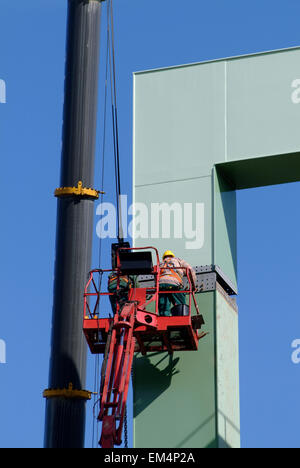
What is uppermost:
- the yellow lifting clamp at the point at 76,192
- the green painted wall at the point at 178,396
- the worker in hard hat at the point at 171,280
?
the yellow lifting clamp at the point at 76,192

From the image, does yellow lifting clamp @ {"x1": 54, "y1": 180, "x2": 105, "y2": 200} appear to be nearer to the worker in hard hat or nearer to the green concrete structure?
the green concrete structure

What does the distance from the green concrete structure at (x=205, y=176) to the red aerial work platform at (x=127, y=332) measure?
0.62 m

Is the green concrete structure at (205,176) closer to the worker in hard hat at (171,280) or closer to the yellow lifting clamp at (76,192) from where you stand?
the worker in hard hat at (171,280)

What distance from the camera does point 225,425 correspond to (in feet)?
74.7

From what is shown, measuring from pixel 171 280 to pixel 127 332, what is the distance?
1.54 metres

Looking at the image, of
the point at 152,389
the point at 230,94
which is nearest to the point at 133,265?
the point at 152,389

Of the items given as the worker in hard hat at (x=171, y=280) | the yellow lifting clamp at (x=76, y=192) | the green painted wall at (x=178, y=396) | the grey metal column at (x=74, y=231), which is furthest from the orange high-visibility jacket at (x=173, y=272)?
the yellow lifting clamp at (x=76, y=192)

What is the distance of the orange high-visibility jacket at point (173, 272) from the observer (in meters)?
22.8

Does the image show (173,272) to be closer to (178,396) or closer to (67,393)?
(178,396)

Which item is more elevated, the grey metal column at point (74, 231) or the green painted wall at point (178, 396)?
the grey metal column at point (74, 231)

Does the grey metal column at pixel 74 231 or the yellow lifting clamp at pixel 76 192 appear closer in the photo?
the grey metal column at pixel 74 231

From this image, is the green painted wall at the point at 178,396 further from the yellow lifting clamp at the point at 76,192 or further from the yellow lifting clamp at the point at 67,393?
the yellow lifting clamp at the point at 76,192

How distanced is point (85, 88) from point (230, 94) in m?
3.39

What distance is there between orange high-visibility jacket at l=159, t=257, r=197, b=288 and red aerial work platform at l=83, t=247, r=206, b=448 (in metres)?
0.19
